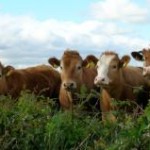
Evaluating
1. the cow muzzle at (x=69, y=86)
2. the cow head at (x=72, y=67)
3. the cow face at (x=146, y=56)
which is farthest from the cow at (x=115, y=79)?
the cow head at (x=72, y=67)

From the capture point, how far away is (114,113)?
6992 millimetres

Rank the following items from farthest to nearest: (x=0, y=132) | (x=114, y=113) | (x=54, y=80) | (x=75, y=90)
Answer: (x=54, y=80) < (x=75, y=90) < (x=0, y=132) < (x=114, y=113)

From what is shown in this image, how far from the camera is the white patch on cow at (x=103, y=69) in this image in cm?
1205

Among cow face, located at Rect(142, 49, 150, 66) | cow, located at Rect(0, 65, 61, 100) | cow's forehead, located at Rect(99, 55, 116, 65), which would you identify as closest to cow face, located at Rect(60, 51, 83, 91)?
cow's forehead, located at Rect(99, 55, 116, 65)

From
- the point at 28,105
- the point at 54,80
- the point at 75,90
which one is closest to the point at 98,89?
the point at 75,90

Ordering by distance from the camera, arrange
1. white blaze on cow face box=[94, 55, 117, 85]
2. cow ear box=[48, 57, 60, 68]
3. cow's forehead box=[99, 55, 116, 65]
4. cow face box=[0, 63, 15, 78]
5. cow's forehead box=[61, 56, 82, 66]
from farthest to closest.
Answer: cow face box=[0, 63, 15, 78] < cow ear box=[48, 57, 60, 68] < cow's forehead box=[61, 56, 82, 66] < cow's forehead box=[99, 55, 116, 65] < white blaze on cow face box=[94, 55, 117, 85]

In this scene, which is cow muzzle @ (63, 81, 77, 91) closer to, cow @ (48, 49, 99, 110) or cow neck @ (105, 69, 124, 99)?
cow @ (48, 49, 99, 110)

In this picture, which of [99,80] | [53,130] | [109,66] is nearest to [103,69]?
[109,66]

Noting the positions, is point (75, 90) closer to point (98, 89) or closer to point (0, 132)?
point (98, 89)

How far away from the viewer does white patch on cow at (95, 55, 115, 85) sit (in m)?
12.0

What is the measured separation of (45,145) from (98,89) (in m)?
6.26

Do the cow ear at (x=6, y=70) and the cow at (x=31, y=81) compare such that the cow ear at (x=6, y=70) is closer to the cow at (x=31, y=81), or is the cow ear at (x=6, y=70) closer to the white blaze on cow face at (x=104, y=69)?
the cow at (x=31, y=81)

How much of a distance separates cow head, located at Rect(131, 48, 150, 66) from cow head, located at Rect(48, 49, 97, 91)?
1.24 metres

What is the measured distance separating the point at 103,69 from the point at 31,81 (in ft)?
13.2
